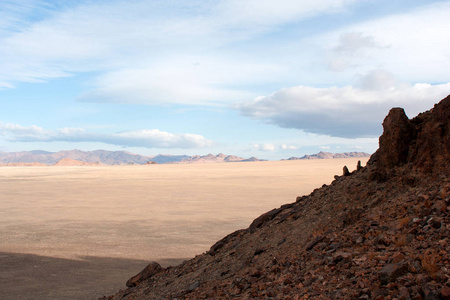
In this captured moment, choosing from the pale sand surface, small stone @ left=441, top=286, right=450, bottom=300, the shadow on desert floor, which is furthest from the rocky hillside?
the pale sand surface

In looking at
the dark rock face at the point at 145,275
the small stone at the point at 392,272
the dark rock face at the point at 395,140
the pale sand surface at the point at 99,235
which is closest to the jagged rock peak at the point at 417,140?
the dark rock face at the point at 395,140

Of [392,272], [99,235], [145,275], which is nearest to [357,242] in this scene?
[392,272]

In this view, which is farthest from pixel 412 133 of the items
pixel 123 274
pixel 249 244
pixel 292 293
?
pixel 123 274

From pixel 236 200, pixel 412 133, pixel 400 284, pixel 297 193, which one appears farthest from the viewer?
pixel 297 193

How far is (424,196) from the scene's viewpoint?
5.54 m

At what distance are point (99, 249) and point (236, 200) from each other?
621 inches

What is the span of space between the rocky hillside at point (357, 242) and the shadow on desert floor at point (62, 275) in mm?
2470

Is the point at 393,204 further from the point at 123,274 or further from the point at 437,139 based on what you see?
the point at 123,274

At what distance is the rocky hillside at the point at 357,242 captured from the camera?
167 inches

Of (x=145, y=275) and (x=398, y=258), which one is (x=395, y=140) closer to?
(x=398, y=258)

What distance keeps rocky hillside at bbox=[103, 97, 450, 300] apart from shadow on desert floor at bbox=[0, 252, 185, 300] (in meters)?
2.47

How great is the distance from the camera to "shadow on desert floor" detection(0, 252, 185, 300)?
9711mm

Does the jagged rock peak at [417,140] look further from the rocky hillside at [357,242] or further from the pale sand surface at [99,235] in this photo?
the pale sand surface at [99,235]

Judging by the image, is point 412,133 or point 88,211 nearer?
point 412,133
